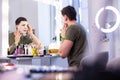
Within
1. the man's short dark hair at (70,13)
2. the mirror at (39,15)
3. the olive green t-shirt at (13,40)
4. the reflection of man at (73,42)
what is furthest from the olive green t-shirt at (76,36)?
the mirror at (39,15)

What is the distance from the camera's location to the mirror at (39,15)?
293 cm

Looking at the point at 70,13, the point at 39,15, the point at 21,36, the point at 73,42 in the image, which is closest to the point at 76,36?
the point at 73,42

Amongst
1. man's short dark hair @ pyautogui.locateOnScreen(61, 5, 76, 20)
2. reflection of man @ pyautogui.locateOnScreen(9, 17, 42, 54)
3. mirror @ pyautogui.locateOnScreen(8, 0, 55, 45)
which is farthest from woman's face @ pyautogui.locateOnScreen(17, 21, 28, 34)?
man's short dark hair @ pyautogui.locateOnScreen(61, 5, 76, 20)

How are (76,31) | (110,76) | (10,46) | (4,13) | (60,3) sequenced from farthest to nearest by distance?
1. (60,3)
2. (10,46)
3. (4,13)
4. (76,31)
5. (110,76)

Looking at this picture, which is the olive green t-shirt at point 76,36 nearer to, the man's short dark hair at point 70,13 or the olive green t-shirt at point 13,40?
the man's short dark hair at point 70,13

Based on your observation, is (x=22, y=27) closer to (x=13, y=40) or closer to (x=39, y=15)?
(x=13, y=40)

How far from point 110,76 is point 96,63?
2 cm

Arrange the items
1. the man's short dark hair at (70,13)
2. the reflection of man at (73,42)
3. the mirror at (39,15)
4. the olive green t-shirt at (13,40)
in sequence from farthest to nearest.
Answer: the mirror at (39,15)
the olive green t-shirt at (13,40)
the man's short dark hair at (70,13)
the reflection of man at (73,42)

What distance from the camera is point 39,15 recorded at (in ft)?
9.99

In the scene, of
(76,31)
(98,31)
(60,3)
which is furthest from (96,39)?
(60,3)

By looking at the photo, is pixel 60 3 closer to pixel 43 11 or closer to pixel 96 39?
pixel 43 11

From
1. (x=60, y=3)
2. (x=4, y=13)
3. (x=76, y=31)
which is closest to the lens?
(x=76, y=31)

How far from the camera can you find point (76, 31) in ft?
5.05

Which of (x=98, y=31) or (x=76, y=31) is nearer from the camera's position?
(x=98, y=31)
